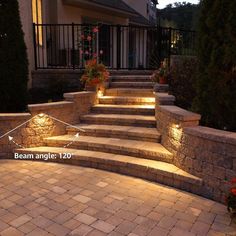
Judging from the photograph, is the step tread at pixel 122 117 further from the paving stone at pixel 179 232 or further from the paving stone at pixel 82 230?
the paving stone at pixel 82 230

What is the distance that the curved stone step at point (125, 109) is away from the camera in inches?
276

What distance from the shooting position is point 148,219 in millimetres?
3693

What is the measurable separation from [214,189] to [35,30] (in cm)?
745

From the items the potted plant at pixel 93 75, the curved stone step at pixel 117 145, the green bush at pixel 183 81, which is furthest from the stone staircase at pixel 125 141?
the green bush at pixel 183 81

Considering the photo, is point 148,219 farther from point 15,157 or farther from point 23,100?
point 23,100

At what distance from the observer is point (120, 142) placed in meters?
5.87

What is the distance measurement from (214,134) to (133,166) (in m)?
1.60

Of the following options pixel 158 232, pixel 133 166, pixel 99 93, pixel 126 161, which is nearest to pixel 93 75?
pixel 99 93

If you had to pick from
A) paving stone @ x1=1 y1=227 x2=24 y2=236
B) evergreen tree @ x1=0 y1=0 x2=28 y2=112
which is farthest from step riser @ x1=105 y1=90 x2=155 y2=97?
paving stone @ x1=1 y1=227 x2=24 y2=236

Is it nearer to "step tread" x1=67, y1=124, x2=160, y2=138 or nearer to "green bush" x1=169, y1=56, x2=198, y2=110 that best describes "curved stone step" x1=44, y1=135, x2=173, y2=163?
"step tread" x1=67, y1=124, x2=160, y2=138

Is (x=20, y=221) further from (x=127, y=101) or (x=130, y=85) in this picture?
(x=130, y=85)

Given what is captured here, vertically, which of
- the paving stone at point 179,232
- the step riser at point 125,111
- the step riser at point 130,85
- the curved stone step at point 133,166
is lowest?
the paving stone at point 179,232

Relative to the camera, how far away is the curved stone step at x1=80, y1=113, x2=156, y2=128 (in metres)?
6.55

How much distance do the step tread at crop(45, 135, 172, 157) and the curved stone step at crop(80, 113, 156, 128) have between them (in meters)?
0.68
